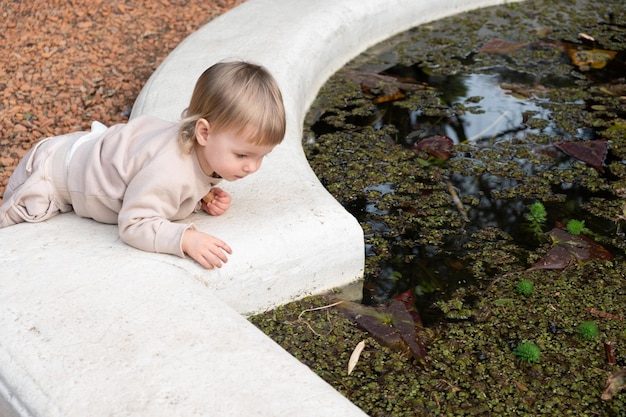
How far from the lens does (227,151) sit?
277 cm

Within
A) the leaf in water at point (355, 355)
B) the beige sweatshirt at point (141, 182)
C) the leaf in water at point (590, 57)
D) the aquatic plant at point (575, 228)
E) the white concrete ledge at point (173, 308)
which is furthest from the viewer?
the leaf in water at point (590, 57)

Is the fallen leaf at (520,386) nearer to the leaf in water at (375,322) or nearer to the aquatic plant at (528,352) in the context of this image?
the aquatic plant at (528,352)

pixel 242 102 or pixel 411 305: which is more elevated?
pixel 242 102

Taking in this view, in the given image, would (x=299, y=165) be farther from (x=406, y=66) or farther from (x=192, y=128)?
(x=406, y=66)

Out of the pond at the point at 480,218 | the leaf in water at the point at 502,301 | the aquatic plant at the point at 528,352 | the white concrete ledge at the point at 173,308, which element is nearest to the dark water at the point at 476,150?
the pond at the point at 480,218

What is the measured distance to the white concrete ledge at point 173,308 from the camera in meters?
2.21

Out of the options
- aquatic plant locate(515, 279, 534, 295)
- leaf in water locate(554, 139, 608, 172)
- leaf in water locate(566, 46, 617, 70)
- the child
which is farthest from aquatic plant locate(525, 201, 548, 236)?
leaf in water locate(566, 46, 617, 70)

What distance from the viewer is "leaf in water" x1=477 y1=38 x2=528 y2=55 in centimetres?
515

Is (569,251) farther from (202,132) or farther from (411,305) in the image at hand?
(202,132)

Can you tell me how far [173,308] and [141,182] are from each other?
0.48 m

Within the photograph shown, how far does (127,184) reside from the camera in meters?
2.88

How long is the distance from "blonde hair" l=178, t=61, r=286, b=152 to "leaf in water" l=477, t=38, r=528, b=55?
271cm

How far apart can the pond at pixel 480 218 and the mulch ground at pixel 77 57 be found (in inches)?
44.6

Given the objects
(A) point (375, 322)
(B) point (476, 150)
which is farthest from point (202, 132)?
(B) point (476, 150)
